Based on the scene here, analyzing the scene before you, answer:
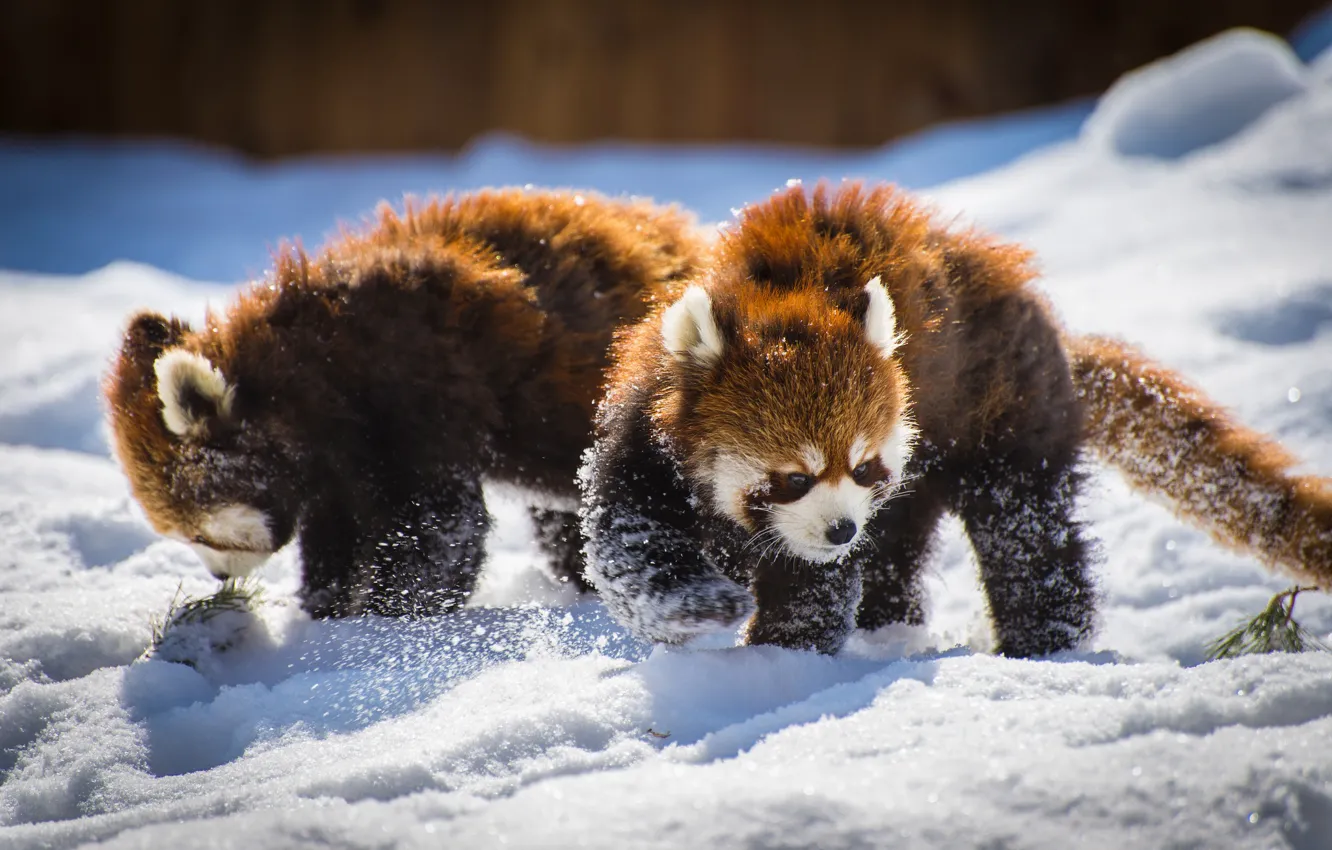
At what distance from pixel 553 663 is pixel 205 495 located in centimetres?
134

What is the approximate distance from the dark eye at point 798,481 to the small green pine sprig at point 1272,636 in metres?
1.34

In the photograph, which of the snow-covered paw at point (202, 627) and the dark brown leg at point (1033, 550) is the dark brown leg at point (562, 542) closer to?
the snow-covered paw at point (202, 627)

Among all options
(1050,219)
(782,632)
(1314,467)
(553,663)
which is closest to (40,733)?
(553,663)

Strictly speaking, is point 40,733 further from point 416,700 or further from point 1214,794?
point 1214,794

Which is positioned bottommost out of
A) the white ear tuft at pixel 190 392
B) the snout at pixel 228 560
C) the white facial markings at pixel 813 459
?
the white facial markings at pixel 813 459

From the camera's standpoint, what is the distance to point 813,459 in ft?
9.40

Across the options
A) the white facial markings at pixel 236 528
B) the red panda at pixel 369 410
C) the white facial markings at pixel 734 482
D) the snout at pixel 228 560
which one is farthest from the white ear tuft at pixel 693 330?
the snout at pixel 228 560

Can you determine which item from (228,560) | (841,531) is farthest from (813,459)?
(228,560)

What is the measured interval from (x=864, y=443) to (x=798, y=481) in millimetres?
197

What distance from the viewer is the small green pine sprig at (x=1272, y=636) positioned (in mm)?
3189

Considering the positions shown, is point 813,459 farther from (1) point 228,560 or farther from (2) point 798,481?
(1) point 228,560

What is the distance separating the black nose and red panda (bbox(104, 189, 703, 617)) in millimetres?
1081

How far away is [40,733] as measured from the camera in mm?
2922

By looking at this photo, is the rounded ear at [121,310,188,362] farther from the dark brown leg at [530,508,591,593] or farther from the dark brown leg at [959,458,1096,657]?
the dark brown leg at [959,458,1096,657]
